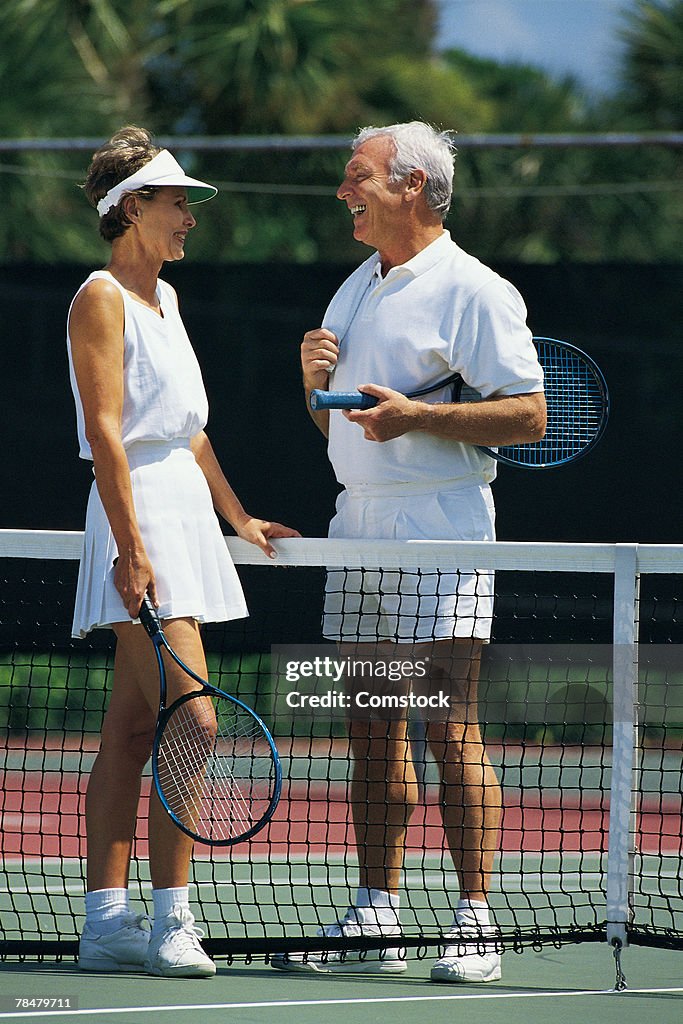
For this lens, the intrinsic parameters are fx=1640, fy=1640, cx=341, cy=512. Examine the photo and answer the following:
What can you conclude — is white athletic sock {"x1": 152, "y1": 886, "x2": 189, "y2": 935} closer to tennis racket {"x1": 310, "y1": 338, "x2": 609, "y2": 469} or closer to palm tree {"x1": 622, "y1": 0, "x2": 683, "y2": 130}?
tennis racket {"x1": 310, "y1": 338, "x2": 609, "y2": 469}

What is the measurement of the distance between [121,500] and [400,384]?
73cm

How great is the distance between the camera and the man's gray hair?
3846 mm

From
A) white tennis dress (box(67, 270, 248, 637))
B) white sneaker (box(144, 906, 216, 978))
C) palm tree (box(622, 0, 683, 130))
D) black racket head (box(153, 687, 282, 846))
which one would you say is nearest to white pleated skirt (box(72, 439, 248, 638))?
white tennis dress (box(67, 270, 248, 637))

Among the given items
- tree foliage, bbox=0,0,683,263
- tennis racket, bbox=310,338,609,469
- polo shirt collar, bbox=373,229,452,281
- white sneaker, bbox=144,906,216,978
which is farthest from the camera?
tree foliage, bbox=0,0,683,263

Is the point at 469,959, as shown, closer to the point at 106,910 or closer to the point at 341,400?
the point at 106,910

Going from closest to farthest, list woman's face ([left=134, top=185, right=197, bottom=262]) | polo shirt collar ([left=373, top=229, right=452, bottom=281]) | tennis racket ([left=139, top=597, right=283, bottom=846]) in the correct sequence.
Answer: tennis racket ([left=139, top=597, right=283, bottom=846]) < woman's face ([left=134, top=185, right=197, bottom=262]) < polo shirt collar ([left=373, top=229, right=452, bottom=281])

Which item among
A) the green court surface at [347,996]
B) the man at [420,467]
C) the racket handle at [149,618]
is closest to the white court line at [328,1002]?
the green court surface at [347,996]

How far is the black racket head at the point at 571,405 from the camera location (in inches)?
161

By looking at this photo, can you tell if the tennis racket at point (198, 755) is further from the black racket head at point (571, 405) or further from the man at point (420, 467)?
the black racket head at point (571, 405)

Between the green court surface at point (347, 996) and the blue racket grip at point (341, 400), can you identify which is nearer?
the green court surface at point (347, 996)

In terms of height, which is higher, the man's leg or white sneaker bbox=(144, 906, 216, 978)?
the man's leg

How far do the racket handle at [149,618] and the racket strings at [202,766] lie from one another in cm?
17

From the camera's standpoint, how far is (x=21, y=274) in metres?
8.23

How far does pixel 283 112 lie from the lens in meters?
16.0
